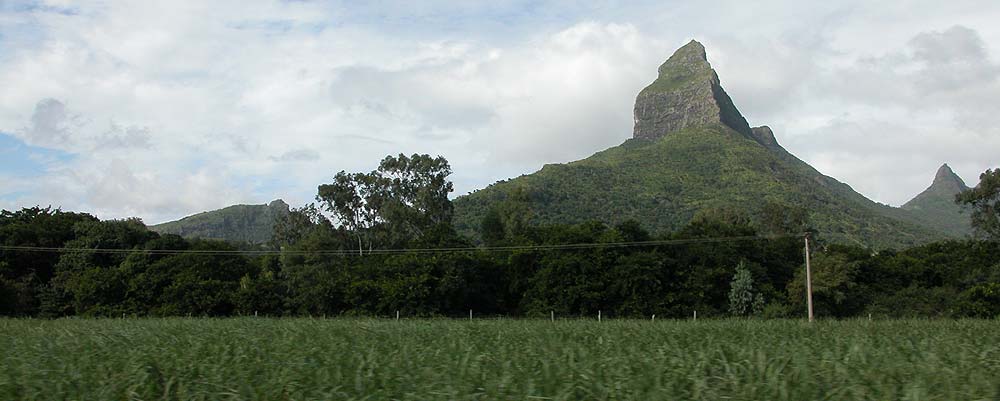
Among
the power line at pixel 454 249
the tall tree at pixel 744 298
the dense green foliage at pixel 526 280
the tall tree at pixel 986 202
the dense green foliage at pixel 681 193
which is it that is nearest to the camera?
the tall tree at pixel 744 298

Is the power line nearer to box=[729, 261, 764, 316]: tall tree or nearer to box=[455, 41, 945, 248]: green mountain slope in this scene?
box=[729, 261, 764, 316]: tall tree

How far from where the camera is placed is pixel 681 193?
121 m

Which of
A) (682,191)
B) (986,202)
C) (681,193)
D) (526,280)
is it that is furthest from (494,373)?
(682,191)

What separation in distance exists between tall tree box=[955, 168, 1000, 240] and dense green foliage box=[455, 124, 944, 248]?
107ft

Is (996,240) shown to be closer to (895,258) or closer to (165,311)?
(895,258)

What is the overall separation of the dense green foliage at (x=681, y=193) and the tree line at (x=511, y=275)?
33.7 metres

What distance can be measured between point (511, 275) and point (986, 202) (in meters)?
37.6

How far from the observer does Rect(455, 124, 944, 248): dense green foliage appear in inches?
4190

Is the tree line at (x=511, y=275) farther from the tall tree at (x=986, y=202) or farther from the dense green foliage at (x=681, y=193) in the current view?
the dense green foliage at (x=681, y=193)

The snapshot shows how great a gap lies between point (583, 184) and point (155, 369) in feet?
378

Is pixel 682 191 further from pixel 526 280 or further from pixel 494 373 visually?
pixel 494 373

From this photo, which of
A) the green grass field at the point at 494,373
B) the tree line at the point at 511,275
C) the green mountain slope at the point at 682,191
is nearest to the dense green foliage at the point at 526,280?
the tree line at the point at 511,275

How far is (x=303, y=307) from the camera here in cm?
5569

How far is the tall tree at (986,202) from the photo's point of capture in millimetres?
58938
